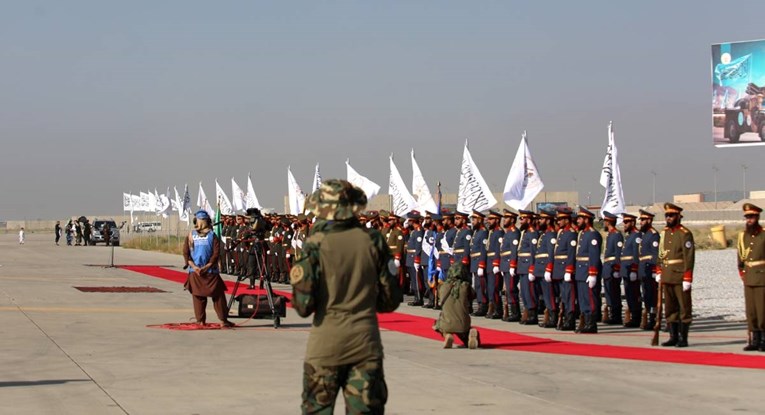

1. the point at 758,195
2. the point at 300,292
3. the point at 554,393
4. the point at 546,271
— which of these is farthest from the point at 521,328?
the point at 758,195

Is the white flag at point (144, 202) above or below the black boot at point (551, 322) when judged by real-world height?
above

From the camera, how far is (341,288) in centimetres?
616

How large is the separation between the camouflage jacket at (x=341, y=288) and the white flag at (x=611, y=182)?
13.3 meters

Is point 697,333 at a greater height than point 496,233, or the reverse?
point 496,233

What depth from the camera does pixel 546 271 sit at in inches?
703

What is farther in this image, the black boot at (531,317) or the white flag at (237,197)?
the white flag at (237,197)

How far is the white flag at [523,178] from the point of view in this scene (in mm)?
21656

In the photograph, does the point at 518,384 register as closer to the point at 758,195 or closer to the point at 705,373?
the point at 705,373

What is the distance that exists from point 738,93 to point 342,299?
22570 mm

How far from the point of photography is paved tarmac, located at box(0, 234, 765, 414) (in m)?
9.57

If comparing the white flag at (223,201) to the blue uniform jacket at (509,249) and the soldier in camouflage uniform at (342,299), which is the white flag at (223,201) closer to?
the blue uniform jacket at (509,249)

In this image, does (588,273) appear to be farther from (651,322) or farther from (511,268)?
(511,268)

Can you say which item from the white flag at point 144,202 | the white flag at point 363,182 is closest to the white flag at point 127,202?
the white flag at point 144,202

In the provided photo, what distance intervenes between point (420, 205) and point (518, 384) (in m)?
15.9
